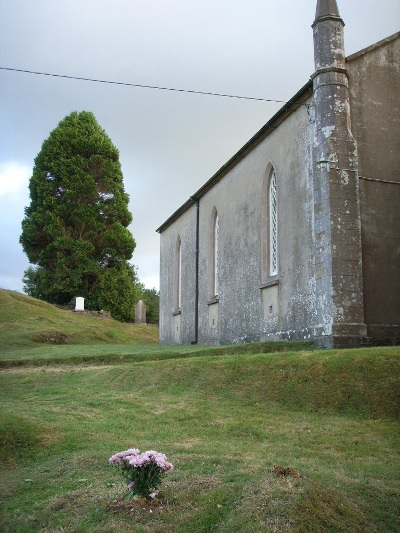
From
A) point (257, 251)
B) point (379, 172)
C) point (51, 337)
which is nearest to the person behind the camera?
point (379, 172)

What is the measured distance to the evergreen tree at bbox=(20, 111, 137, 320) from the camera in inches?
1532

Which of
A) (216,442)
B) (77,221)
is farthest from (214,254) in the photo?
(77,221)

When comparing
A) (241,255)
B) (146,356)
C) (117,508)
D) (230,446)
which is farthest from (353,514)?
(241,255)

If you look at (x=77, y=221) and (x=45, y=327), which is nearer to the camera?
(x=45, y=327)

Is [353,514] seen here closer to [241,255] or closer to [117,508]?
[117,508]

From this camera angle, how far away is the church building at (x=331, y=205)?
565 inches

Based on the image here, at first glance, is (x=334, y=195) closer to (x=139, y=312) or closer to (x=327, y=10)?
(x=327, y=10)

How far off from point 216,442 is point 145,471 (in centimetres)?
313

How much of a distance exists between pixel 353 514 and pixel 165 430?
4446 mm

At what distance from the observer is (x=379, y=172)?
50.4ft

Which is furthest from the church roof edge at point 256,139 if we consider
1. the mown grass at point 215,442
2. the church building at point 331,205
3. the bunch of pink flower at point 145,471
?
the bunch of pink flower at point 145,471

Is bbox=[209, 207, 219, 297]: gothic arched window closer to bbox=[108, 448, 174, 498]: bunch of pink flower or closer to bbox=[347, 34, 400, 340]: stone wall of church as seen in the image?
bbox=[347, 34, 400, 340]: stone wall of church

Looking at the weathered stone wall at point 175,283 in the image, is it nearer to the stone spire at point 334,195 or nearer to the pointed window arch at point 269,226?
the pointed window arch at point 269,226

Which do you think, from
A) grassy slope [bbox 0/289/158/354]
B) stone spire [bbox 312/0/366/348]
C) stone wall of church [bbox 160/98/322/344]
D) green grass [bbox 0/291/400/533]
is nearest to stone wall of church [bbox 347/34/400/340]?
stone spire [bbox 312/0/366/348]
